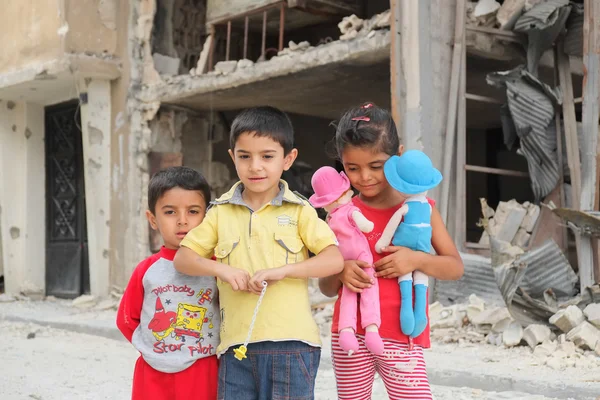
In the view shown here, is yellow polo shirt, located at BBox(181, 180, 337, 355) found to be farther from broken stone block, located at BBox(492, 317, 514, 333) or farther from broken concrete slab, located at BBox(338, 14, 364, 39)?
broken concrete slab, located at BBox(338, 14, 364, 39)

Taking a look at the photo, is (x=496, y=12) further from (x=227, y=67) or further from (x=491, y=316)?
(x=227, y=67)

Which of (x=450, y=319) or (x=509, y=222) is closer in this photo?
(x=450, y=319)

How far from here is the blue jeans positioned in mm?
2174

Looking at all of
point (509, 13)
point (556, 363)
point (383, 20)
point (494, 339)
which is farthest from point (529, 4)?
point (556, 363)

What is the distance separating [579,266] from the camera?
5.68 meters

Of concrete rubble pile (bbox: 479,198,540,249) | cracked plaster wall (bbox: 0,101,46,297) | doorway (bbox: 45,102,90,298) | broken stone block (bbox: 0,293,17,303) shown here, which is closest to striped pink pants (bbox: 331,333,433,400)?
concrete rubble pile (bbox: 479,198,540,249)

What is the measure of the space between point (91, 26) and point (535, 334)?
6.38 meters

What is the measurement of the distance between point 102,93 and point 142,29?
0.94 meters

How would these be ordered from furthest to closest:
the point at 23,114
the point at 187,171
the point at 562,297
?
the point at 23,114 → the point at 562,297 → the point at 187,171

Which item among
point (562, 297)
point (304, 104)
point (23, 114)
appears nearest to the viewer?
point (562, 297)

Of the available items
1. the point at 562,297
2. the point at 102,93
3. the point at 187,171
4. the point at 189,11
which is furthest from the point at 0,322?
the point at 187,171

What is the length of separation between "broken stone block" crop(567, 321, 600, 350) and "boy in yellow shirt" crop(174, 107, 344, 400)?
313 cm

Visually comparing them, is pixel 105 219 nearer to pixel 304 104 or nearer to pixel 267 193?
pixel 304 104

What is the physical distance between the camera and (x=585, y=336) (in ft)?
15.7
